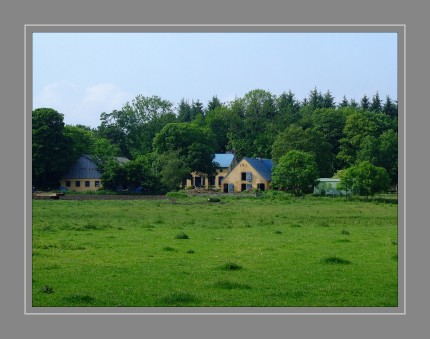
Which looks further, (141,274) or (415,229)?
(141,274)

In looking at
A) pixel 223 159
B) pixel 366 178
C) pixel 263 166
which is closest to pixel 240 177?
pixel 263 166

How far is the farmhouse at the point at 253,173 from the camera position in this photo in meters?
16.4

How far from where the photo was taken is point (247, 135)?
51.4ft

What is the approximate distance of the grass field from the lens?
10820 mm

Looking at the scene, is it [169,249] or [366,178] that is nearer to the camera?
[169,249]

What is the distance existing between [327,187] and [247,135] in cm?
471

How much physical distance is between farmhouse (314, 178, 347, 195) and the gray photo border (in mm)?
7857

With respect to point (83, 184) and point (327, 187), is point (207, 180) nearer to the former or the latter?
point (327, 187)

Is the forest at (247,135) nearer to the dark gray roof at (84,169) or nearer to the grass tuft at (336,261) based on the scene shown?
the dark gray roof at (84,169)

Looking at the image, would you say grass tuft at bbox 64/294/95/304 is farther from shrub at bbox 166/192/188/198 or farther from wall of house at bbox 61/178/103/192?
shrub at bbox 166/192/188/198
